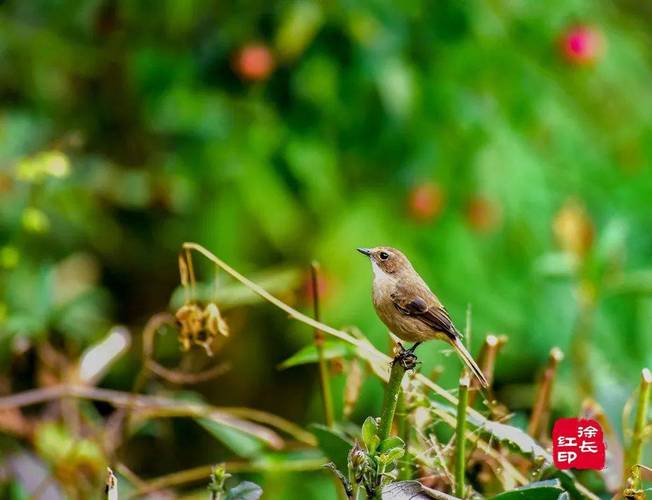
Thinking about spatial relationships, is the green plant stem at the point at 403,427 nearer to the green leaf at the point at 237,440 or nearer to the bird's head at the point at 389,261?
the bird's head at the point at 389,261

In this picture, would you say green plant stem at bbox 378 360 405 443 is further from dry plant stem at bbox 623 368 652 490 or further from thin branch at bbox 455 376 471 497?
dry plant stem at bbox 623 368 652 490

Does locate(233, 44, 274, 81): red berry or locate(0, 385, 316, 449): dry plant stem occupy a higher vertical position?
locate(233, 44, 274, 81): red berry

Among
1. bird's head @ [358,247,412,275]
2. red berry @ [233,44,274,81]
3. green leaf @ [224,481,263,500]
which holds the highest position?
red berry @ [233,44,274,81]

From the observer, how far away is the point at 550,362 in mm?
813

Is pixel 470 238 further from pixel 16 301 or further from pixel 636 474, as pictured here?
pixel 636 474

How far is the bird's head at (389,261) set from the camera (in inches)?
28.2

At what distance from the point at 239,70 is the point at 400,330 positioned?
1449mm

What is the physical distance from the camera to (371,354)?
81cm

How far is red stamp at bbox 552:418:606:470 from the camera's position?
669 millimetres

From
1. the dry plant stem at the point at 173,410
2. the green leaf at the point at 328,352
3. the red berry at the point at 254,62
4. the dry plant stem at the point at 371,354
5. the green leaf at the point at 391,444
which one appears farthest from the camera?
the red berry at the point at 254,62

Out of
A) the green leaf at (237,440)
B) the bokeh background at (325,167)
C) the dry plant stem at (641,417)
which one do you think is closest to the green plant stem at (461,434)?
the dry plant stem at (641,417)

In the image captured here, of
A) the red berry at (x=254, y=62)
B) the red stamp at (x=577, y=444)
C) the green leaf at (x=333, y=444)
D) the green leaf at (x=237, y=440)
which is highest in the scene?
the red berry at (x=254, y=62)

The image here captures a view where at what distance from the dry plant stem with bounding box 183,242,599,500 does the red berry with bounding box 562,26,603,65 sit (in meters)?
1.52

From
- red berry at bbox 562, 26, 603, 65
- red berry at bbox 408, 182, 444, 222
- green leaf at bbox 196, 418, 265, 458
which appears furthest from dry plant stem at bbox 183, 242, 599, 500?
red berry at bbox 562, 26, 603, 65
